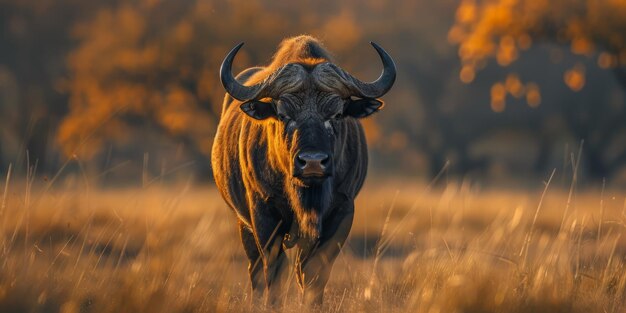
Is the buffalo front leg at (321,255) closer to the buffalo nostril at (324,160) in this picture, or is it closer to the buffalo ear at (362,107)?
the buffalo ear at (362,107)

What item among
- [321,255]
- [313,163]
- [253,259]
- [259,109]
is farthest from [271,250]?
[313,163]

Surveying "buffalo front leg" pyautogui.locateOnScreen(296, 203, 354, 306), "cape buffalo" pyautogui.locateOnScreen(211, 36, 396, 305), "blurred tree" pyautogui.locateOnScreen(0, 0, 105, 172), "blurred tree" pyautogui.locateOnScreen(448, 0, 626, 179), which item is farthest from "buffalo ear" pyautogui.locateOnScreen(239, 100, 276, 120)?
"blurred tree" pyautogui.locateOnScreen(0, 0, 105, 172)

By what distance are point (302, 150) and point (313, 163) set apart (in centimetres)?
15

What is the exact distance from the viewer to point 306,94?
7.45 m

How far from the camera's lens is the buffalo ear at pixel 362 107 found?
766 cm

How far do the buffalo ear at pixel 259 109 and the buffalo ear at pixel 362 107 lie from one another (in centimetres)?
55

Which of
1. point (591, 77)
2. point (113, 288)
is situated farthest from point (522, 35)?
point (591, 77)

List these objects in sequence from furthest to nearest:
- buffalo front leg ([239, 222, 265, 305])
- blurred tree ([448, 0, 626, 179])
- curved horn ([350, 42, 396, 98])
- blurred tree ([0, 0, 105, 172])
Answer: blurred tree ([0, 0, 105, 172]) < blurred tree ([448, 0, 626, 179]) < buffalo front leg ([239, 222, 265, 305]) < curved horn ([350, 42, 396, 98])

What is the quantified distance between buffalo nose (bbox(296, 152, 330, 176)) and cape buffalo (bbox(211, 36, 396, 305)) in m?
0.06

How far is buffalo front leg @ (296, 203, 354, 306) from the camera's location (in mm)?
7719

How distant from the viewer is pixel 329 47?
33.3 m

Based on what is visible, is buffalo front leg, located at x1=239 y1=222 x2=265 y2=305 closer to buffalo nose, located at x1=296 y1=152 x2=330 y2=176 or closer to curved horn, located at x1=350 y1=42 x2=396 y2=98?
curved horn, located at x1=350 y1=42 x2=396 y2=98

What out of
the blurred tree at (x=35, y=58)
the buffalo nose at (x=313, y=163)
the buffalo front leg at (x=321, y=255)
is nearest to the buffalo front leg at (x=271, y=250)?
the buffalo front leg at (x=321, y=255)

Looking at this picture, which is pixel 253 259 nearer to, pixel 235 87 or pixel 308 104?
pixel 235 87
